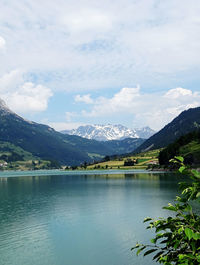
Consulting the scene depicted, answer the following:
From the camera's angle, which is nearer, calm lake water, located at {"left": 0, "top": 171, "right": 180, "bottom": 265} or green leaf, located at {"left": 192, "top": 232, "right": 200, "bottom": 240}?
green leaf, located at {"left": 192, "top": 232, "right": 200, "bottom": 240}

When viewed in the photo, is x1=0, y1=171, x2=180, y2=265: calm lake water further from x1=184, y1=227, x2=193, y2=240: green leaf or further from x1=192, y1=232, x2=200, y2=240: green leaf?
x1=184, y1=227, x2=193, y2=240: green leaf

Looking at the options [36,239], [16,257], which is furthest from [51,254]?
[36,239]

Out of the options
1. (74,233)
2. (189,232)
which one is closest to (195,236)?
(189,232)

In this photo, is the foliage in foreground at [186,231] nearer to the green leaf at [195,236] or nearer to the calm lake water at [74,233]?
the green leaf at [195,236]

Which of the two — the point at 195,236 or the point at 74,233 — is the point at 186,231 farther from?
the point at 74,233

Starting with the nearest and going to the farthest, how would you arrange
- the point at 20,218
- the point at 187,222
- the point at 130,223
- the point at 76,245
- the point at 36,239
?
the point at 187,222, the point at 76,245, the point at 36,239, the point at 130,223, the point at 20,218

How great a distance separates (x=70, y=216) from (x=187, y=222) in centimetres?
6613

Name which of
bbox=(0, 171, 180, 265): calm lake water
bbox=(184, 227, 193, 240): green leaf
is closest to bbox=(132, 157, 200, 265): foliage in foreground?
bbox=(184, 227, 193, 240): green leaf

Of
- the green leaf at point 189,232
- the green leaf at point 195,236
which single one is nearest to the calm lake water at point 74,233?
the green leaf at point 195,236

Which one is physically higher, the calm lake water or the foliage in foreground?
the foliage in foreground

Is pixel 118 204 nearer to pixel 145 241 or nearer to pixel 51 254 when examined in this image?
pixel 145 241

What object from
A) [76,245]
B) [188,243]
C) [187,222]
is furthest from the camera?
[76,245]

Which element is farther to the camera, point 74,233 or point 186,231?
point 74,233

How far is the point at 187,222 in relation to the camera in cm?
884
